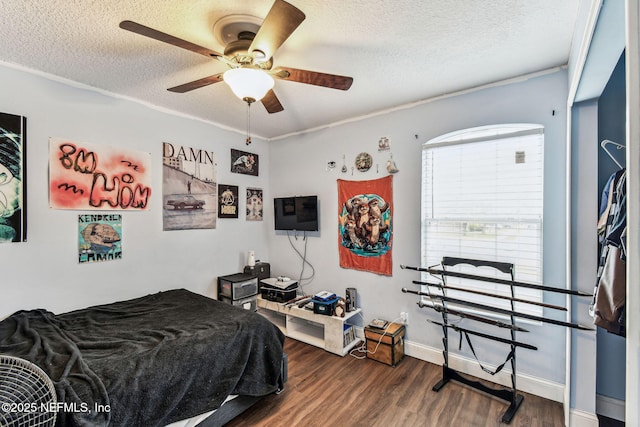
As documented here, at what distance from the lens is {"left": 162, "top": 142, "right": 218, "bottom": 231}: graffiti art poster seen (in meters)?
3.03

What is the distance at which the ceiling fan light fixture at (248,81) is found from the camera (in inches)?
62.2

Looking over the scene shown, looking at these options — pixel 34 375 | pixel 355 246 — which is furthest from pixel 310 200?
pixel 34 375

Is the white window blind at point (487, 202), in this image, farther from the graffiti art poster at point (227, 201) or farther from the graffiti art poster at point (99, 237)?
the graffiti art poster at point (99, 237)

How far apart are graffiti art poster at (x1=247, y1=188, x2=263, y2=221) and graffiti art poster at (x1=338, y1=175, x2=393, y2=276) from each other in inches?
48.1

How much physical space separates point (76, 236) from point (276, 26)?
238 centimetres

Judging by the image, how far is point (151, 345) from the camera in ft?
5.94

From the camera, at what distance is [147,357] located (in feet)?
5.46

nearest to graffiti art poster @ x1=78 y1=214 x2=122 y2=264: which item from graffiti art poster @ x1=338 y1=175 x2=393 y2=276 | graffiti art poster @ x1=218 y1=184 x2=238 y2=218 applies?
graffiti art poster @ x1=218 y1=184 x2=238 y2=218

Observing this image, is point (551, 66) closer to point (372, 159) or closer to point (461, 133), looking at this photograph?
point (461, 133)

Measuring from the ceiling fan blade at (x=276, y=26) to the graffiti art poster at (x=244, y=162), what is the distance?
2.24m

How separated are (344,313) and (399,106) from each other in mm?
2186

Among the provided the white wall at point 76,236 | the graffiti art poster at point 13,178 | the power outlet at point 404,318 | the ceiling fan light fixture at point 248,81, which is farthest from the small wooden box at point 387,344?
the graffiti art poster at point 13,178

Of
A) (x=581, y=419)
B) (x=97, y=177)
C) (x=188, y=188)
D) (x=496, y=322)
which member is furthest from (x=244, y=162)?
(x=581, y=419)

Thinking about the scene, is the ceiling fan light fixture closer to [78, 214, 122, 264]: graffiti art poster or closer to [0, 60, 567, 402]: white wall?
[0, 60, 567, 402]: white wall
